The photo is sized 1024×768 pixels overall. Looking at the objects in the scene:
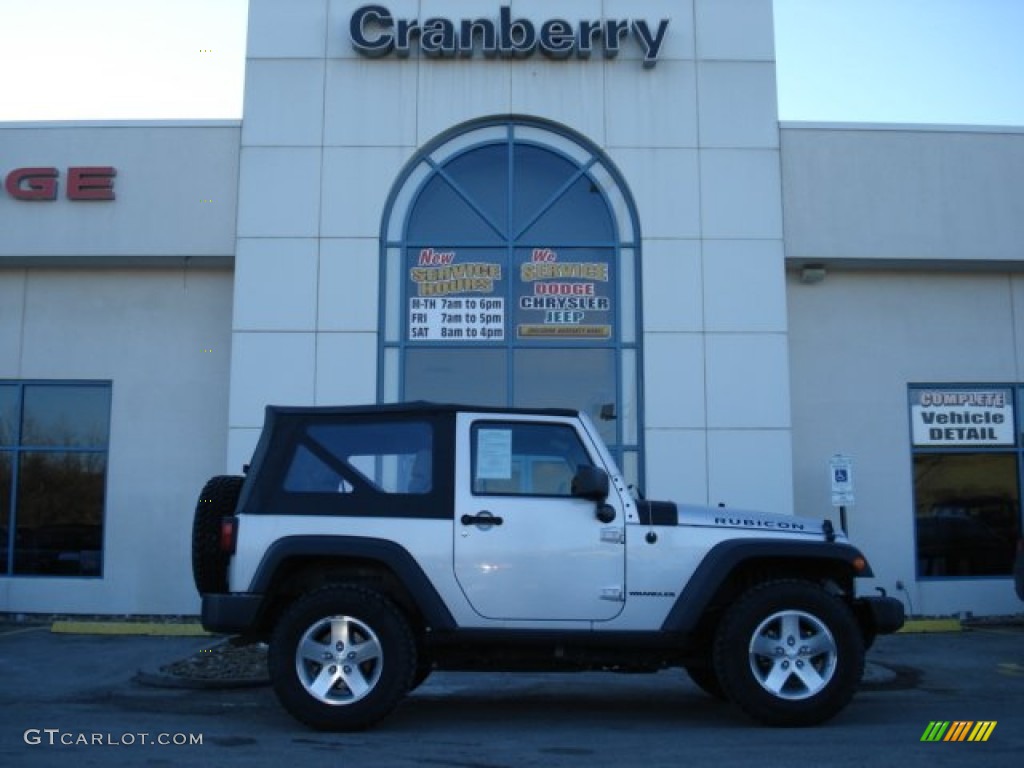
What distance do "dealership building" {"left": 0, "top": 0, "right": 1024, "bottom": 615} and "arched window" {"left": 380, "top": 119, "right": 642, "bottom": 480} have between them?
0.04 meters

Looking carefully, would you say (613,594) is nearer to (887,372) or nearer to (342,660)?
(342,660)

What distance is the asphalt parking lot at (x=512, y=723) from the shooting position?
6230 millimetres

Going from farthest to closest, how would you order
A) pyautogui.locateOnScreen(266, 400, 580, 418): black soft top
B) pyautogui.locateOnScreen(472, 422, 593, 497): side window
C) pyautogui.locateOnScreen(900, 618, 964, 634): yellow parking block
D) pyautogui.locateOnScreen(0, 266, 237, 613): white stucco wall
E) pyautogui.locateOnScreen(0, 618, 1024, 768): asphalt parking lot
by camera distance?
pyautogui.locateOnScreen(0, 266, 237, 613): white stucco wall, pyautogui.locateOnScreen(900, 618, 964, 634): yellow parking block, pyautogui.locateOnScreen(266, 400, 580, 418): black soft top, pyautogui.locateOnScreen(472, 422, 593, 497): side window, pyautogui.locateOnScreen(0, 618, 1024, 768): asphalt parking lot

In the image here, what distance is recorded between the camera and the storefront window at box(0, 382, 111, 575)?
14836 millimetres

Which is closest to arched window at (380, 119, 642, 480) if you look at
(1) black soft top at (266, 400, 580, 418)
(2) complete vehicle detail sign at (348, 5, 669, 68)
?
(2) complete vehicle detail sign at (348, 5, 669, 68)

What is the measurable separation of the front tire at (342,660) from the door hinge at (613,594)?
1.26 m

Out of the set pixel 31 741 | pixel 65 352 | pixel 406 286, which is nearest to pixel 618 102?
pixel 406 286

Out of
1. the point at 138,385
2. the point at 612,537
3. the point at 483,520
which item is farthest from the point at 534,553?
the point at 138,385

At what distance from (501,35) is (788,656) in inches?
390

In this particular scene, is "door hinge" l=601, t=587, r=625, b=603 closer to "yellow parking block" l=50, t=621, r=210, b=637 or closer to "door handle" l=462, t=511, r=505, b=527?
"door handle" l=462, t=511, r=505, b=527

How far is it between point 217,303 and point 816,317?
8.48 m

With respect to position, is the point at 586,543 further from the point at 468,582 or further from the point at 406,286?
the point at 406,286

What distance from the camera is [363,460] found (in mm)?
7227

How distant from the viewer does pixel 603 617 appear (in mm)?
6922
